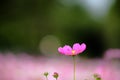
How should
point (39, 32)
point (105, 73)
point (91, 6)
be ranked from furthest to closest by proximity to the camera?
1. point (91, 6)
2. point (39, 32)
3. point (105, 73)

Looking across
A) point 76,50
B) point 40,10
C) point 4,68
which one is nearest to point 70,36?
point 40,10

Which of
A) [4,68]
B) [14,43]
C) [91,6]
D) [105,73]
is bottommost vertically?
[105,73]

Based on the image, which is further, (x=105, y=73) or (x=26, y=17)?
(x=26, y=17)

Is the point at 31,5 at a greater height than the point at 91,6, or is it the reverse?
the point at 91,6

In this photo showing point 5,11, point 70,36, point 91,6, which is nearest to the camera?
point 5,11

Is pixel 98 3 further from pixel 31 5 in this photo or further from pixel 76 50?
pixel 76 50

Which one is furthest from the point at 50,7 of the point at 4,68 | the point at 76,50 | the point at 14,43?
the point at 76,50

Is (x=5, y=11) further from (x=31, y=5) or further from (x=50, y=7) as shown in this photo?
(x=50, y=7)
